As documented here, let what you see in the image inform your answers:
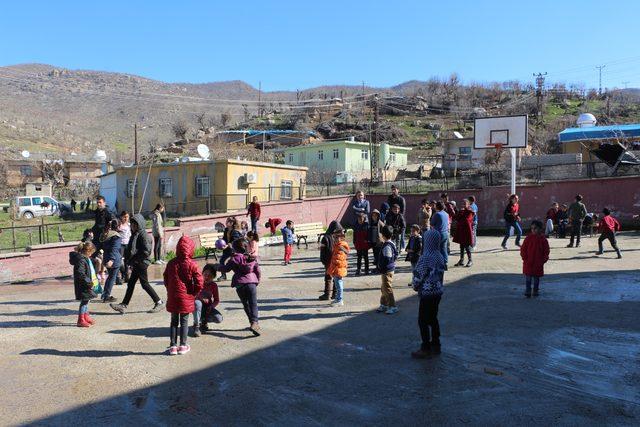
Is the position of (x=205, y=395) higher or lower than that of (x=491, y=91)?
lower

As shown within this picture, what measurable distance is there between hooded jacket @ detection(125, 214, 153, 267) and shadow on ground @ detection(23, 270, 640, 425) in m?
1.52

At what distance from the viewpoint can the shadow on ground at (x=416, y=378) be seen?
5.23 meters

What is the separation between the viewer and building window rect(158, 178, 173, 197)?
97.8 feet

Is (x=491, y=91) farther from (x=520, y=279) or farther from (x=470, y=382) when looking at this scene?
(x=470, y=382)

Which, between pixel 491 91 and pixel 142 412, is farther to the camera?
pixel 491 91

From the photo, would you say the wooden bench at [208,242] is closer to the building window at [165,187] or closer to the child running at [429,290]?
the child running at [429,290]

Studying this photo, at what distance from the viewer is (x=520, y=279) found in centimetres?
1211

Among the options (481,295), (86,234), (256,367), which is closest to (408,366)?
(256,367)

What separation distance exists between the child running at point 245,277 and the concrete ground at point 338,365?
35 centimetres

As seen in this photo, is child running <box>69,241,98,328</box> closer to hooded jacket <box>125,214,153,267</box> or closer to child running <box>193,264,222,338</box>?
hooded jacket <box>125,214,153,267</box>

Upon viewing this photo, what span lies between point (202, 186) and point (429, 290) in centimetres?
2275

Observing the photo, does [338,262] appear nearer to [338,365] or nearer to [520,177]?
[338,365]

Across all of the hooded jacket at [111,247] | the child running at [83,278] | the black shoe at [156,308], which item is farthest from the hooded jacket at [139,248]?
the child running at [83,278]

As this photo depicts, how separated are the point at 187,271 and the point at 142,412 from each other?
2106 mm
